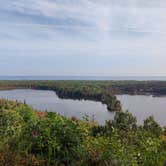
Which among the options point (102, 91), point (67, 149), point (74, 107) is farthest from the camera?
point (102, 91)

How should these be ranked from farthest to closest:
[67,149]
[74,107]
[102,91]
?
[102,91] → [74,107] → [67,149]

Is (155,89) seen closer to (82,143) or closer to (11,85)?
(11,85)

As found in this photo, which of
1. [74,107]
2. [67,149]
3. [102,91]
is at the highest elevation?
[67,149]

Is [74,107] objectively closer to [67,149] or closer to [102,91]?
[102,91]

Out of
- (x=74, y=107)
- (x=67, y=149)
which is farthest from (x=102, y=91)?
(x=67, y=149)

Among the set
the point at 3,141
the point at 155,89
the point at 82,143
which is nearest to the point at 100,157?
the point at 82,143

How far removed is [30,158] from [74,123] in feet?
3.15

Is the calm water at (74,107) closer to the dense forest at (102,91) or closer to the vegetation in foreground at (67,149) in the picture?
the dense forest at (102,91)

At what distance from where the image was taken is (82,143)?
5.45 metres

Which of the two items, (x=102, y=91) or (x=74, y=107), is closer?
(x=74, y=107)

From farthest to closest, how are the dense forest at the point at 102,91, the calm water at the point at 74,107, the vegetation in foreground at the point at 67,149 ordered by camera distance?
the dense forest at the point at 102,91
the calm water at the point at 74,107
the vegetation in foreground at the point at 67,149

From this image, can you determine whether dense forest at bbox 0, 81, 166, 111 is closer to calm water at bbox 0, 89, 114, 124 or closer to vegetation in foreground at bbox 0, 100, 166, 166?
calm water at bbox 0, 89, 114, 124

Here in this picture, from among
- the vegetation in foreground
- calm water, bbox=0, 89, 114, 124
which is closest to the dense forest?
calm water, bbox=0, 89, 114, 124

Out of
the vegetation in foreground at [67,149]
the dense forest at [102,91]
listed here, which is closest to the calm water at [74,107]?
the dense forest at [102,91]
